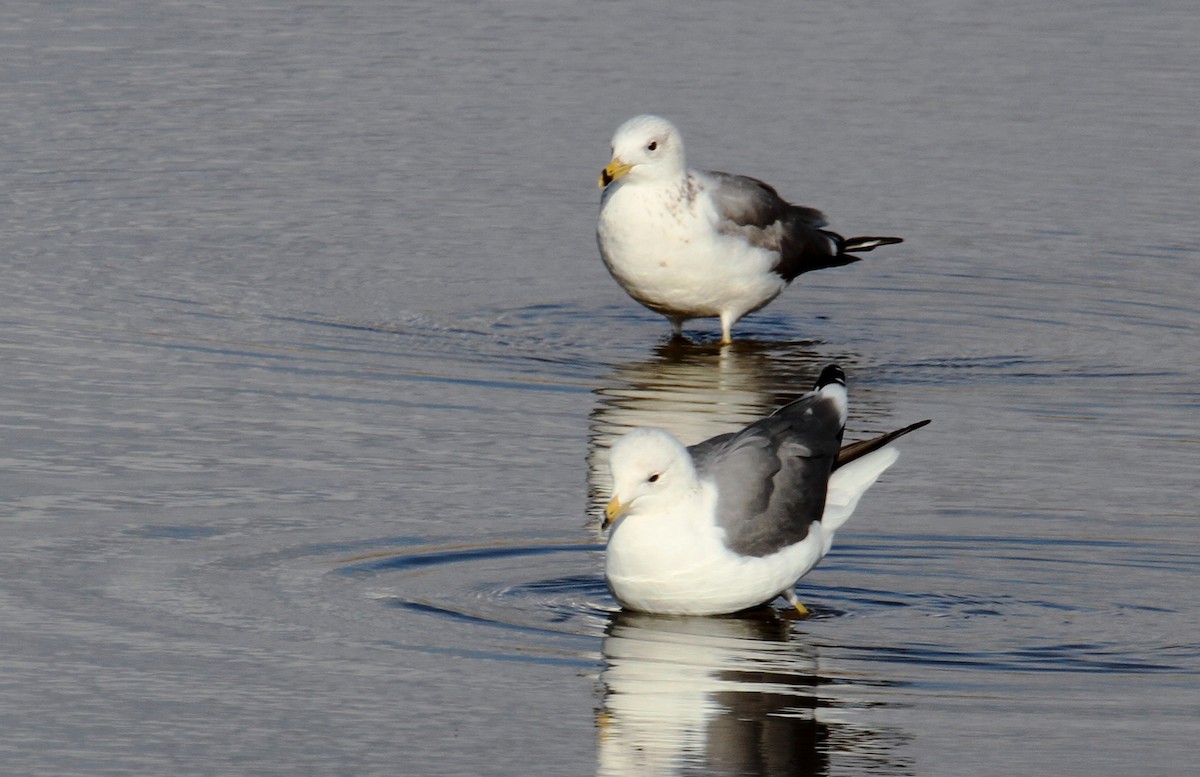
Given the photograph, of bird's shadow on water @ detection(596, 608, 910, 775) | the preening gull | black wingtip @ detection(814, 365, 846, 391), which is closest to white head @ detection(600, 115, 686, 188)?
black wingtip @ detection(814, 365, 846, 391)

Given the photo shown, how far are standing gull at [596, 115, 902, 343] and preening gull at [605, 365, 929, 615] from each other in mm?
4168

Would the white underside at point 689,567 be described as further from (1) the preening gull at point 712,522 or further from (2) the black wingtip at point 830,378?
(2) the black wingtip at point 830,378

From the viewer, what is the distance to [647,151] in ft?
41.2

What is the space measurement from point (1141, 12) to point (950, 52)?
281 centimetres

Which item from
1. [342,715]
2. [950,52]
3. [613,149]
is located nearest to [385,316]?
[613,149]

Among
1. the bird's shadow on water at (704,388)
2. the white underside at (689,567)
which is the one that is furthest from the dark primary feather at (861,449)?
the bird's shadow on water at (704,388)

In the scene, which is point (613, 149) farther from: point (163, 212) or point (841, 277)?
point (163, 212)

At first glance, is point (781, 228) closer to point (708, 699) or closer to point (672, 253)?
point (672, 253)

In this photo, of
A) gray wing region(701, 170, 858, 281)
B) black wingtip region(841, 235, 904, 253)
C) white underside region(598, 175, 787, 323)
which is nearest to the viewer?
white underside region(598, 175, 787, 323)

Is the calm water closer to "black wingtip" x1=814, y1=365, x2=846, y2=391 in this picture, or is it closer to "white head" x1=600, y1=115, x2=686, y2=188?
"black wingtip" x1=814, y1=365, x2=846, y2=391

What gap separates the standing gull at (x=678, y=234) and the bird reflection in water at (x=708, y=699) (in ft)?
15.2

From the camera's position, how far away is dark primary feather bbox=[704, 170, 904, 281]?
12.9 m

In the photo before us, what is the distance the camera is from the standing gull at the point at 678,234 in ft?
41.0

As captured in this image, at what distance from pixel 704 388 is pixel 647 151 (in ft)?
5.52
